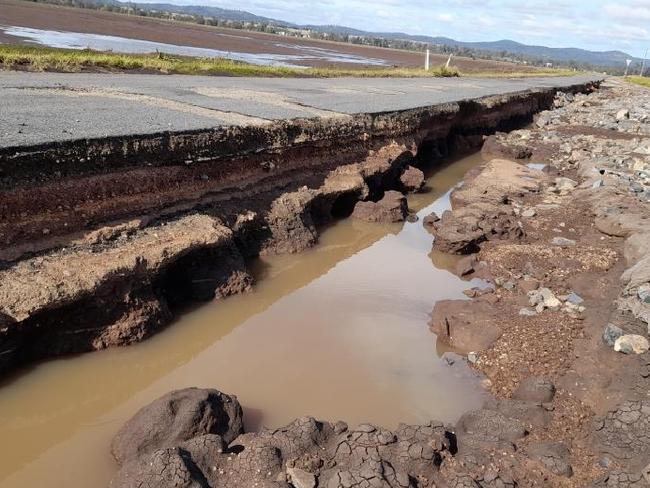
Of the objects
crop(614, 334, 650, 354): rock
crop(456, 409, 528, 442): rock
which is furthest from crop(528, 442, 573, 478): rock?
crop(614, 334, 650, 354): rock

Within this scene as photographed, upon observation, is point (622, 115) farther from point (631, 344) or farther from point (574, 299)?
point (631, 344)

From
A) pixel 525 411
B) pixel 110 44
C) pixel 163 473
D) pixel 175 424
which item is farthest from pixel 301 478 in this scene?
pixel 110 44

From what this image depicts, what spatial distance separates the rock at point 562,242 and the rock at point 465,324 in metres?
2.75

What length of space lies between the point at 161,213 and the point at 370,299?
105 inches

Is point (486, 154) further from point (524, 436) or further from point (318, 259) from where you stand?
point (524, 436)

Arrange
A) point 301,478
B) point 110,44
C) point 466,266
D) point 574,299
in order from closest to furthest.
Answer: point 301,478 → point 574,299 → point 466,266 → point 110,44

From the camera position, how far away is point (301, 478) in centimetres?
354

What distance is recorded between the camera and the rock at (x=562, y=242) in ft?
28.1

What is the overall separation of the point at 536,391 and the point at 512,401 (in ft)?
0.87

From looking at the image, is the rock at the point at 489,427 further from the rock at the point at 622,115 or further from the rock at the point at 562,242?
the rock at the point at 622,115

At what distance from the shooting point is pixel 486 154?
15.9 metres

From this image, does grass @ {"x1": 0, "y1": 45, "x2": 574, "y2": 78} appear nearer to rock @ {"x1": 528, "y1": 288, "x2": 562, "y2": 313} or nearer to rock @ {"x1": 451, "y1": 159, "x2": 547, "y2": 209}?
rock @ {"x1": 451, "y1": 159, "x2": 547, "y2": 209}

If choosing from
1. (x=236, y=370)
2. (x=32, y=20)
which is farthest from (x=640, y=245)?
(x=32, y=20)

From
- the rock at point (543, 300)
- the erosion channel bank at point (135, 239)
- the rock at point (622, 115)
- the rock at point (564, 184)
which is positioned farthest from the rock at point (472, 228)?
the rock at point (622, 115)
